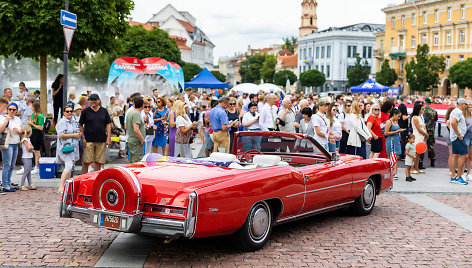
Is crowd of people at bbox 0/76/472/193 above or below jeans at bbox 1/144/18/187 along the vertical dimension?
above

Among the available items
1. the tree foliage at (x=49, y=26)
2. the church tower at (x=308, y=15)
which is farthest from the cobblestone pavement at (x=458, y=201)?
the church tower at (x=308, y=15)

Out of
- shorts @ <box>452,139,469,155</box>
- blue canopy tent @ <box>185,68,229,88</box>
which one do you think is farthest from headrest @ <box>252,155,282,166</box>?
blue canopy tent @ <box>185,68,229,88</box>

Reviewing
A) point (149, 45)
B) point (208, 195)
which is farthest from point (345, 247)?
point (149, 45)

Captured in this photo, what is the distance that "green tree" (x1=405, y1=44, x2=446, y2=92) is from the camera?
63.9m

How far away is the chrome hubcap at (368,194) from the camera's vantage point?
8461mm

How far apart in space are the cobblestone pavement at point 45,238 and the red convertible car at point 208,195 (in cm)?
47

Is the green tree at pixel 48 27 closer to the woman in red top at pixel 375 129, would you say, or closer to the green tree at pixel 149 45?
the woman in red top at pixel 375 129

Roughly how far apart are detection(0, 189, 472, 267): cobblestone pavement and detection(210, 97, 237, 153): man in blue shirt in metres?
4.14

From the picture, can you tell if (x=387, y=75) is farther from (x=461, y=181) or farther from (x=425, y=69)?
(x=461, y=181)

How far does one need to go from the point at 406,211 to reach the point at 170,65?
18.6 meters

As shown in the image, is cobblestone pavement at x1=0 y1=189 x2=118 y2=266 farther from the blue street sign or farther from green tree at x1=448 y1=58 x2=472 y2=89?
green tree at x1=448 y1=58 x2=472 y2=89

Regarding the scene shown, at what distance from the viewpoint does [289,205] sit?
21.9ft

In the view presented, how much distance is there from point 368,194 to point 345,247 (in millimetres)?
2069

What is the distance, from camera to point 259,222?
629 centimetres
